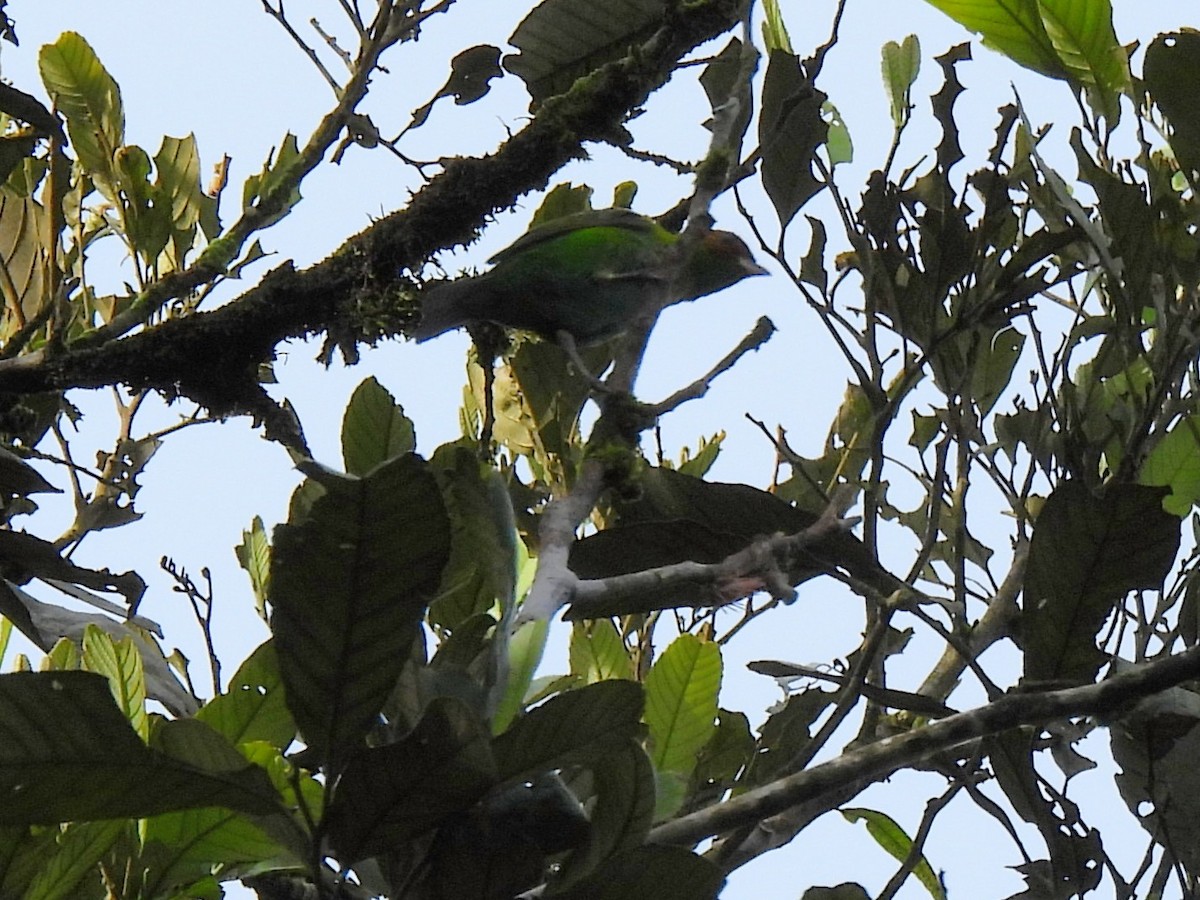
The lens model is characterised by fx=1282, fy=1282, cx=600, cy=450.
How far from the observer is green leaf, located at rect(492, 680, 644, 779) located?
3.29 feet

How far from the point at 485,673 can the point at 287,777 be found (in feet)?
0.70

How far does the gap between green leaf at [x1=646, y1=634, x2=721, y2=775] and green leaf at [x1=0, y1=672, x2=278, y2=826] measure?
60cm

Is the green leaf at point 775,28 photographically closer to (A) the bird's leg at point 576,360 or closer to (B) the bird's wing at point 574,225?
(B) the bird's wing at point 574,225

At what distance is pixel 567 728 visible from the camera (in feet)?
3.31

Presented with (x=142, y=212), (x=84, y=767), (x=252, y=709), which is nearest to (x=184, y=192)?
(x=142, y=212)

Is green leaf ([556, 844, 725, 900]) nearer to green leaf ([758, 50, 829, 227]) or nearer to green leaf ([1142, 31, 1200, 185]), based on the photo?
green leaf ([758, 50, 829, 227])

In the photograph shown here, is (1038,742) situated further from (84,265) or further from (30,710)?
(84,265)

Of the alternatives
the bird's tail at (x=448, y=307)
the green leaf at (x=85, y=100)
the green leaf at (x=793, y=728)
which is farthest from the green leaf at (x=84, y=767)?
the green leaf at (x=85, y=100)

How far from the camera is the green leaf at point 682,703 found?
147 centimetres

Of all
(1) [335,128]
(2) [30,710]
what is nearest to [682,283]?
(1) [335,128]

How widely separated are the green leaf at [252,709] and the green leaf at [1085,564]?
85cm

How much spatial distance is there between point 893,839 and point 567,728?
→ 1.17 metres

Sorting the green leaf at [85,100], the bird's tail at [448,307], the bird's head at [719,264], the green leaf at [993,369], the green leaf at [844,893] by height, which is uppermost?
the green leaf at [85,100]

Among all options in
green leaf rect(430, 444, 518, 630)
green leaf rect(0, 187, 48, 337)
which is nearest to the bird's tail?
green leaf rect(0, 187, 48, 337)
